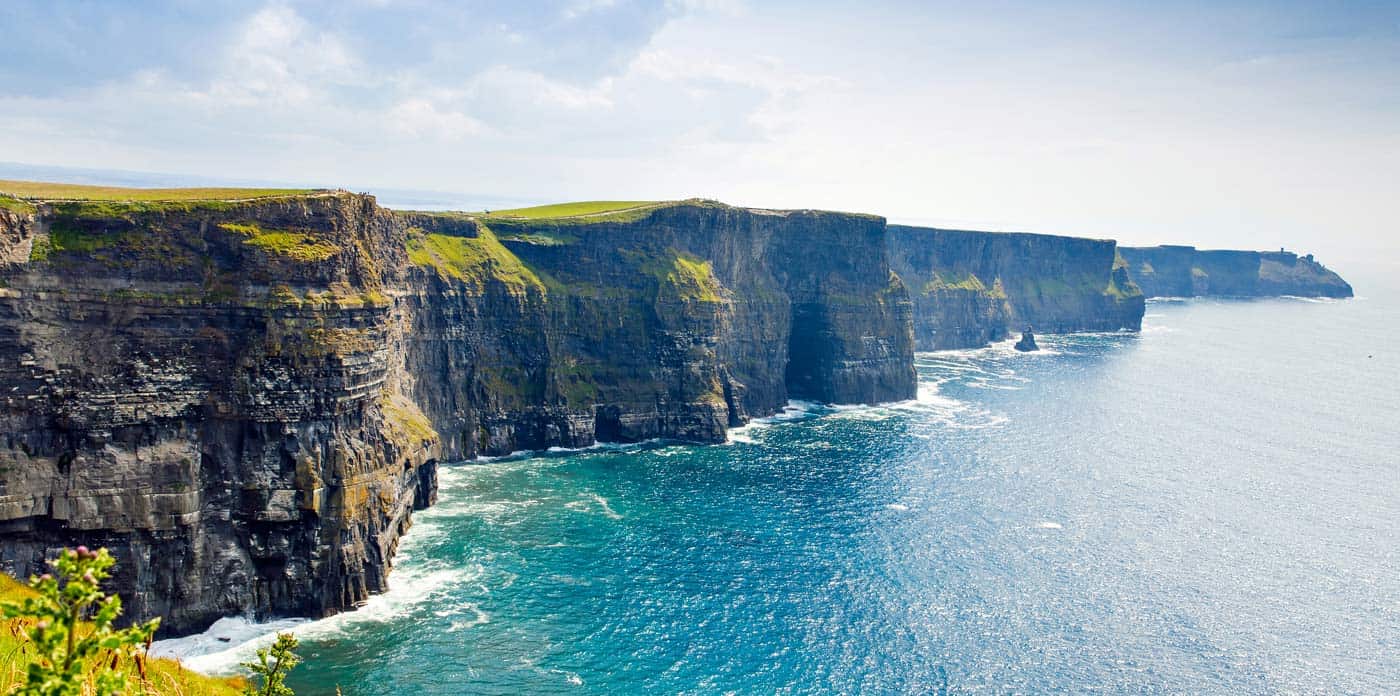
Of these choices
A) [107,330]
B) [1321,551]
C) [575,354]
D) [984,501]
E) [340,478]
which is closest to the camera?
[107,330]

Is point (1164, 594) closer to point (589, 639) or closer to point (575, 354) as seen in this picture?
point (589, 639)

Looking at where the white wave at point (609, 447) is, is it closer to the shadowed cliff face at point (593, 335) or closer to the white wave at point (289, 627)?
the shadowed cliff face at point (593, 335)

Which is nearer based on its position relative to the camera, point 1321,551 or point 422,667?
point 422,667

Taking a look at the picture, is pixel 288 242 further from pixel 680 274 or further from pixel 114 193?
pixel 680 274

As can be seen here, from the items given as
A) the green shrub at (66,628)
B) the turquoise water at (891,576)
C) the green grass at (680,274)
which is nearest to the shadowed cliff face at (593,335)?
the green grass at (680,274)

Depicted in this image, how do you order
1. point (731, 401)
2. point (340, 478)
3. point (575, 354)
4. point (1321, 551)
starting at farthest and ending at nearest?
point (731, 401) → point (575, 354) → point (1321, 551) → point (340, 478)

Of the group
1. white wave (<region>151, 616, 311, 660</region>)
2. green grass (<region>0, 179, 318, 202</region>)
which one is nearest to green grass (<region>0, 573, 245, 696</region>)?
white wave (<region>151, 616, 311, 660</region>)

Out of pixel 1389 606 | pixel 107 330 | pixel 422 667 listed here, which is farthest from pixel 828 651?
pixel 107 330
